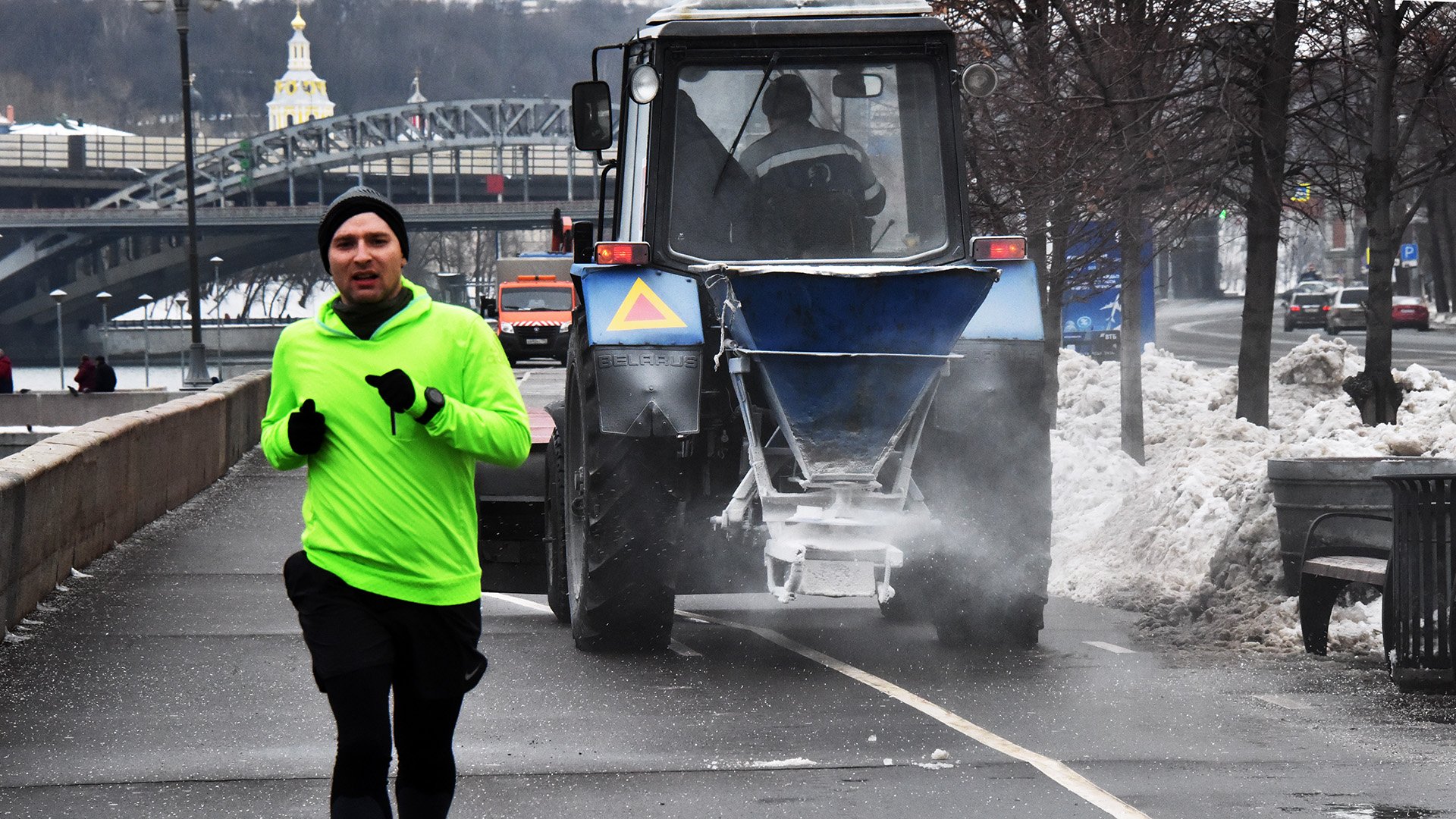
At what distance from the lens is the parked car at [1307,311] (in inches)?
2606

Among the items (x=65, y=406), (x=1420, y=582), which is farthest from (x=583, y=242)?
(x=65, y=406)

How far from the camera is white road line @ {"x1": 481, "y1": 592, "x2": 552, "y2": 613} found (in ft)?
37.0

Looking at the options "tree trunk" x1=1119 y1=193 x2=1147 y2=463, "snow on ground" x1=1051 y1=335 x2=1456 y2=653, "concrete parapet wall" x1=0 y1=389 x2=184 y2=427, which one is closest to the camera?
"snow on ground" x1=1051 y1=335 x2=1456 y2=653

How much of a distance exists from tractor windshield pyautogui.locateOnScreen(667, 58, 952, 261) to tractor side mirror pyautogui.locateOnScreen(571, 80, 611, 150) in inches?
13.1

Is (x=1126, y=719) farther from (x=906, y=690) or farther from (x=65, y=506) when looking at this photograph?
(x=65, y=506)

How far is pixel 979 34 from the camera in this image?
17.2m

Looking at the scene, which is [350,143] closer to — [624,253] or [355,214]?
[624,253]

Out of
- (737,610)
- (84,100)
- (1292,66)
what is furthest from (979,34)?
(84,100)

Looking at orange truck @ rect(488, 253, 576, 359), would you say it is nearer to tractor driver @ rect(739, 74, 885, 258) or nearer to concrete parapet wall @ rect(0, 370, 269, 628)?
concrete parapet wall @ rect(0, 370, 269, 628)

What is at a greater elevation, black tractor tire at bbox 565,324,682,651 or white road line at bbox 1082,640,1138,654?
black tractor tire at bbox 565,324,682,651

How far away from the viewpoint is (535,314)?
50500 mm

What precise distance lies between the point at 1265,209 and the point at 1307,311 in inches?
2064

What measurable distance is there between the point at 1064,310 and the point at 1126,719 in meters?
19.9

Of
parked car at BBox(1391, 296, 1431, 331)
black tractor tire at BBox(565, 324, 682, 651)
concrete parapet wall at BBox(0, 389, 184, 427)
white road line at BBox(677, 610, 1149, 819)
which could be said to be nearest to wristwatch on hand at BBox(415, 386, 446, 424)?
white road line at BBox(677, 610, 1149, 819)
